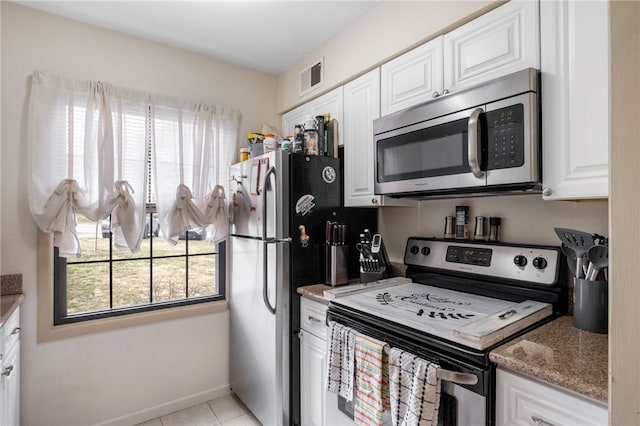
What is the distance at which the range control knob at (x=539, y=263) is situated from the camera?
140cm

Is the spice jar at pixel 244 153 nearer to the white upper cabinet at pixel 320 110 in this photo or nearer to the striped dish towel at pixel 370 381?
the white upper cabinet at pixel 320 110

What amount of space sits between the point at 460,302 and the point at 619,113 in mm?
1188

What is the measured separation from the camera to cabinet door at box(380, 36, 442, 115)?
5.25 ft

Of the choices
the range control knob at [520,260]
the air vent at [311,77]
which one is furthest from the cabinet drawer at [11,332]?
the range control knob at [520,260]

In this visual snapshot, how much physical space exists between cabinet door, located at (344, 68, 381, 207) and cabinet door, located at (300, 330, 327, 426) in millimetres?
861

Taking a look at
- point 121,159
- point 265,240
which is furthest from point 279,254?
point 121,159

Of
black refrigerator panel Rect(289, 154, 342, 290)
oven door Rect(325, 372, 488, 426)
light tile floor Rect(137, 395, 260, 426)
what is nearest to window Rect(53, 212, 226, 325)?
light tile floor Rect(137, 395, 260, 426)

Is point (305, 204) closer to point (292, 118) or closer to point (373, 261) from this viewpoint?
point (373, 261)

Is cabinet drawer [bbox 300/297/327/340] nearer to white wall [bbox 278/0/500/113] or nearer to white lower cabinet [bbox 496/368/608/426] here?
white lower cabinet [bbox 496/368/608/426]

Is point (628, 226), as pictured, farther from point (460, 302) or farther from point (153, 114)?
point (153, 114)

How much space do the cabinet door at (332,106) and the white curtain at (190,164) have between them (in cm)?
69

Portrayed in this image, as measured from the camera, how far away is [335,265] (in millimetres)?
1932

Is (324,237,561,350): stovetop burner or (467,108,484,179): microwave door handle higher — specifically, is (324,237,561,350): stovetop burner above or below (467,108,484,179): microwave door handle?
below

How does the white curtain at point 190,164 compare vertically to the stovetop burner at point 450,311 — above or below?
above
